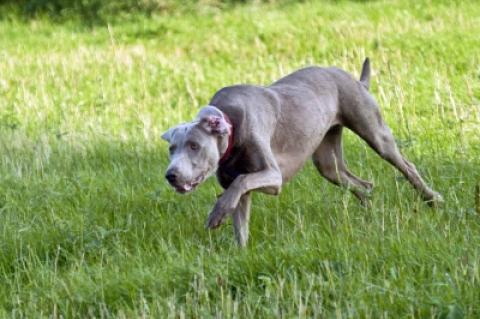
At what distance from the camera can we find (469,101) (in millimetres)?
9312

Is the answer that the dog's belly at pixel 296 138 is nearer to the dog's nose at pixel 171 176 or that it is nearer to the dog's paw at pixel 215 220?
the dog's paw at pixel 215 220

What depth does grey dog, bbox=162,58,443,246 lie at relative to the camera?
5746mm

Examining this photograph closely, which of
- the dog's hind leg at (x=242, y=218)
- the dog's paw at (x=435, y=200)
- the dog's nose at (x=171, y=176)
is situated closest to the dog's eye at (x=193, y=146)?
the dog's nose at (x=171, y=176)

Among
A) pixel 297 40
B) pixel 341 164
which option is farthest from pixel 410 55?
pixel 341 164

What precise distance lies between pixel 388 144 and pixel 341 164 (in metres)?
0.37

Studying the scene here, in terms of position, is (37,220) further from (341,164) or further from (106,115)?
(106,115)

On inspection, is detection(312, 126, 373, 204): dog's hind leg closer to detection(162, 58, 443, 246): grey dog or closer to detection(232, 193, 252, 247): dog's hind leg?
detection(162, 58, 443, 246): grey dog

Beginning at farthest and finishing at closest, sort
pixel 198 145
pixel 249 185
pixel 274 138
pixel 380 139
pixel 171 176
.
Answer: pixel 380 139 → pixel 274 138 → pixel 249 185 → pixel 198 145 → pixel 171 176

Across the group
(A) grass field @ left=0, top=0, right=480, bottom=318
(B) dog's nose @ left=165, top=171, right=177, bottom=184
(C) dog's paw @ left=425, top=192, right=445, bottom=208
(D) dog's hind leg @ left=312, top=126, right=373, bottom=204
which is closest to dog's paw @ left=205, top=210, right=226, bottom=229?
(A) grass field @ left=0, top=0, right=480, bottom=318

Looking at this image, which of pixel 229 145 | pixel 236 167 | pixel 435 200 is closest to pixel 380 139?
pixel 435 200

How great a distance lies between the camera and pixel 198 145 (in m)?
5.70

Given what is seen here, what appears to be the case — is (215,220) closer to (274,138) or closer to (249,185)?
(249,185)

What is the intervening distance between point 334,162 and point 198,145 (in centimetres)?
181

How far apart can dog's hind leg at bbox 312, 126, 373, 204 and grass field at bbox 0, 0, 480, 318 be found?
111 mm
